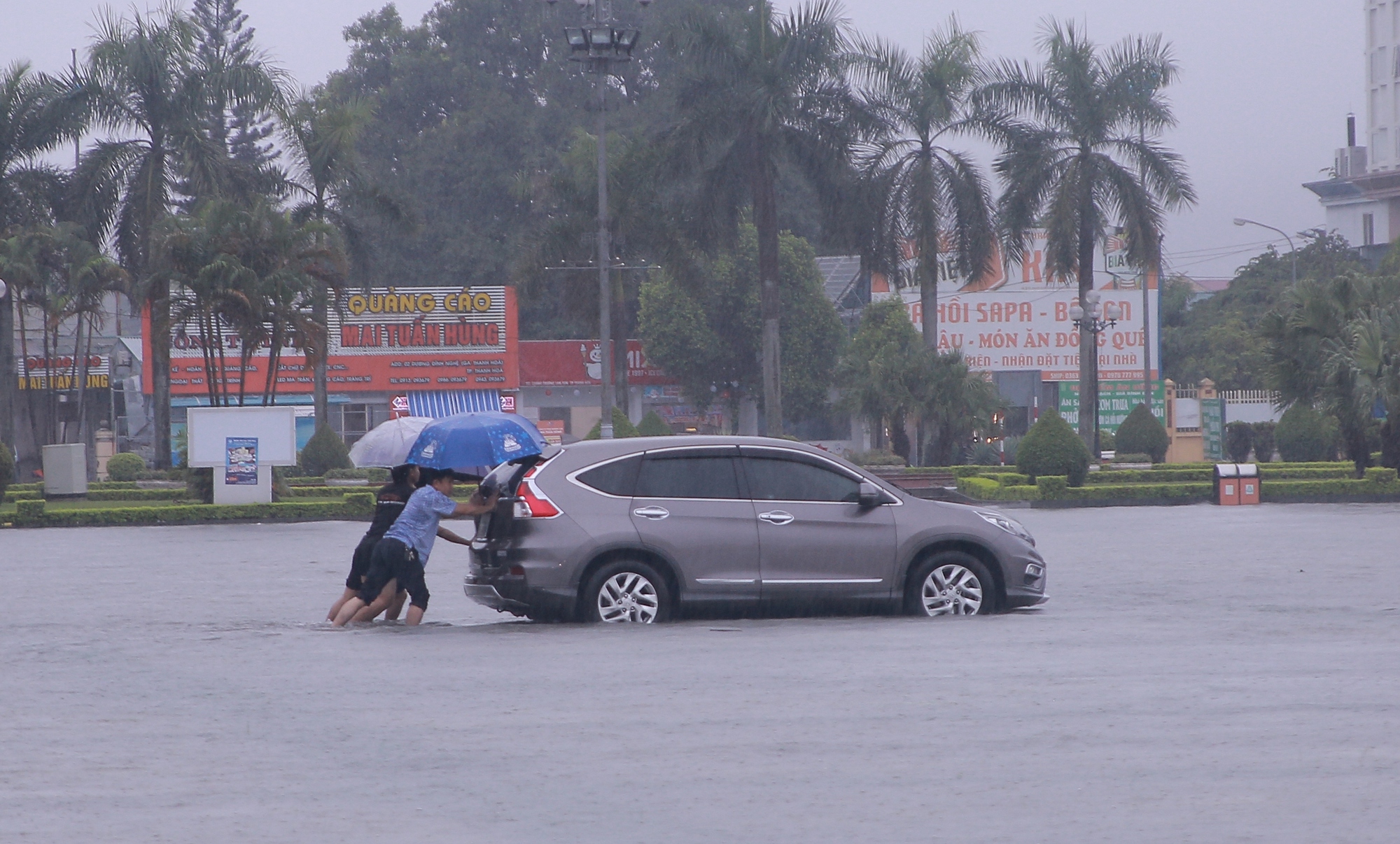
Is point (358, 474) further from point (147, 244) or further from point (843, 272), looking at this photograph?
point (843, 272)

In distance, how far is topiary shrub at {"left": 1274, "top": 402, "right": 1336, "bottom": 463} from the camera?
4147 centimetres

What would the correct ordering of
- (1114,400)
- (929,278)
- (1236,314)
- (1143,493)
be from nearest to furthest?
(1143,493) < (929,278) < (1114,400) < (1236,314)

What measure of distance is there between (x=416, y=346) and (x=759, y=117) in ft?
66.0

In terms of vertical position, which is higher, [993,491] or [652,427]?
[652,427]

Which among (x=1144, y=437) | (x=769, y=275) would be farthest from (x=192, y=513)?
(x=1144, y=437)

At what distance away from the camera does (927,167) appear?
43500mm

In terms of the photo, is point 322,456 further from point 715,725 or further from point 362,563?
point 715,725

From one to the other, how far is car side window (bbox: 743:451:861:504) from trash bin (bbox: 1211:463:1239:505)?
71.8ft

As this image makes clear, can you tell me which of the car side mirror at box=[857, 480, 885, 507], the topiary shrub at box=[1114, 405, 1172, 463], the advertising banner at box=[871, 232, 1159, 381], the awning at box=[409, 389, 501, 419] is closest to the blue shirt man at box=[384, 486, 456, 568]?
the car side mirror at box=[857, 480, 885, 507]

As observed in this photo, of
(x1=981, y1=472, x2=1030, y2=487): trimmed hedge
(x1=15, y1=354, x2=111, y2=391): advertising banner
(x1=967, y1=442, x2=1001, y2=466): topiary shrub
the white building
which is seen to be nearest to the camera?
(x1=981, y1=472, x2=1030, y2=487): trimmed hedge

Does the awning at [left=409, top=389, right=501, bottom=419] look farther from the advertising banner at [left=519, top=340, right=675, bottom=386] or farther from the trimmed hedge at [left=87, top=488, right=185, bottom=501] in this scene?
the trimmed hedge at [left=87, top=488, right=185, bottom=501]

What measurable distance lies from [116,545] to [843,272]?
4818cm

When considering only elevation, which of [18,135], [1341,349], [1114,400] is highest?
[18,135]

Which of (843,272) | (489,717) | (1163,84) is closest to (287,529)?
(489,717)
